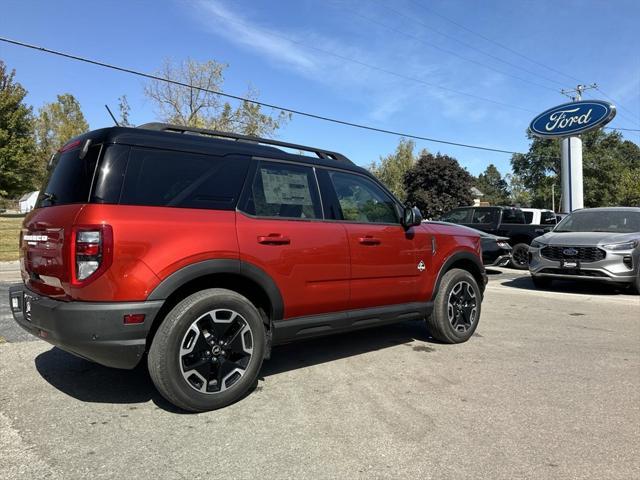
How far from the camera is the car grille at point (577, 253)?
30.3ft

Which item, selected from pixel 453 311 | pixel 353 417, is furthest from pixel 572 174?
pixel 353 417

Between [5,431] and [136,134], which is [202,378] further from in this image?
[136,134]

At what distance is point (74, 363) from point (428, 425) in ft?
10.8

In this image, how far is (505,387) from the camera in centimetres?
424

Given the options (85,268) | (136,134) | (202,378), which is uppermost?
(136,134)

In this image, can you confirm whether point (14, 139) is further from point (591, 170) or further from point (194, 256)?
point (591, 170)

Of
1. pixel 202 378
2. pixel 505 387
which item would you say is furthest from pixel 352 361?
pixel 202 378

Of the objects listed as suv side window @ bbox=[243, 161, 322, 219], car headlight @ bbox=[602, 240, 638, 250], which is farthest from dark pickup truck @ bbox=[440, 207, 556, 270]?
suv side window @ bbox=[243, 161, 322, 219]

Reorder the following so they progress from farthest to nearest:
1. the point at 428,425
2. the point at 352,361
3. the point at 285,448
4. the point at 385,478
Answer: the point at 352,361
the point at 428,425
the point at 285,448
the point at 385,478

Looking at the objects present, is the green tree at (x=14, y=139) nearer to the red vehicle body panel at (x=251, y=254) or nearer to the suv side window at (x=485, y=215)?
the suv side window at (x=485, y=215)

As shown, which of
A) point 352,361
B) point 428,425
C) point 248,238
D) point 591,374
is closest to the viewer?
point 428,425

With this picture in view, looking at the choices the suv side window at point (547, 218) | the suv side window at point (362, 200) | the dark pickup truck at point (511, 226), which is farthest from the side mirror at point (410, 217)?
the suv side window at point (547, 218)

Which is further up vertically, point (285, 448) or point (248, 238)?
point (248, 238)

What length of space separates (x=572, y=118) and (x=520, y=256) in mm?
10634
